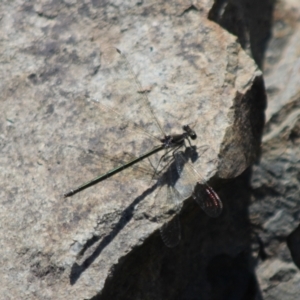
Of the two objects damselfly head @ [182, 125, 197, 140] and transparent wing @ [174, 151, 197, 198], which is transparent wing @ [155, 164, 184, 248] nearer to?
transparent wing @ [174, 151, 197, 198]

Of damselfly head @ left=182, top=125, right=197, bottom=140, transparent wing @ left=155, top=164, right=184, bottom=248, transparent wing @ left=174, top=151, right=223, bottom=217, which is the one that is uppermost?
damselfly head @ left=182, top=125, right=197, bottom=140

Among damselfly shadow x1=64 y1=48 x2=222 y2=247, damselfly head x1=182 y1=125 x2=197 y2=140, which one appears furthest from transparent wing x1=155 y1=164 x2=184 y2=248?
damselfly head x1=182 y1=125 x2=197 y2=140

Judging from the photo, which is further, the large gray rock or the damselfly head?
the damselfly head

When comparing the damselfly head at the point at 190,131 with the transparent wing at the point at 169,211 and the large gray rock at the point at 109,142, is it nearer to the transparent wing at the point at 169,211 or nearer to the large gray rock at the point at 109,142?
the large gray rock at the point at 109,142

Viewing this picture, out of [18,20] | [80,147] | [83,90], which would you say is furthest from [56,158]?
[18,20]

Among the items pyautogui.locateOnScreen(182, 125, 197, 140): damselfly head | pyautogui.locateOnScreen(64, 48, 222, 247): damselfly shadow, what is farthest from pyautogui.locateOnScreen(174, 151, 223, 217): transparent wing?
pyautogui.locateOnScreen(182, 125, 197, 140): damselfly head

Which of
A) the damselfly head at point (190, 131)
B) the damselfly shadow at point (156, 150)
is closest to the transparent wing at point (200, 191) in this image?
the damselfly shadow at point (156, 150)

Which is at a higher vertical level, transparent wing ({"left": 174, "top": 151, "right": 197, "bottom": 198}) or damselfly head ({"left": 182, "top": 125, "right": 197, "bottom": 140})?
damselfly head ({"left": 182, "top": 125, "right": 197, "bottom": 140})

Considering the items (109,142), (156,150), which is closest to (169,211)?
(156,150)

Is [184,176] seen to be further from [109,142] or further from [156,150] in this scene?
[109,142]

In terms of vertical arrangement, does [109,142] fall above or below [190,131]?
below
